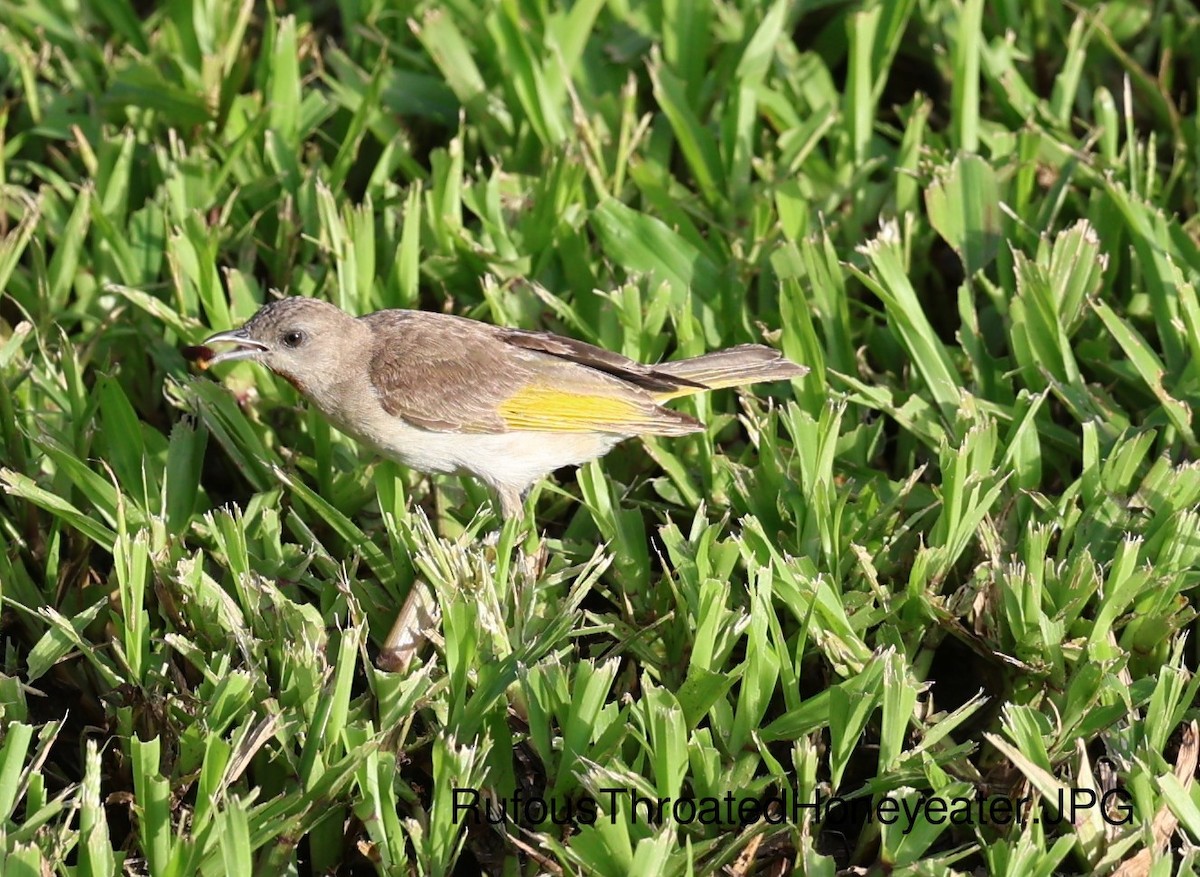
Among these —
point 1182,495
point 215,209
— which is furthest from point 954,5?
point 215,209

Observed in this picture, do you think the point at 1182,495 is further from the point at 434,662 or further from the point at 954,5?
the point at 954,5

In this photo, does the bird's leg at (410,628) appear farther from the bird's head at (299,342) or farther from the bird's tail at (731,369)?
the bird's tail at (731,369)

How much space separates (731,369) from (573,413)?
0.50 meters

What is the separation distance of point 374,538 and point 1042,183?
9.46 ft

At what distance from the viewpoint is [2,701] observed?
3.66 metres

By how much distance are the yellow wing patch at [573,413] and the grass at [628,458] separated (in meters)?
0.23

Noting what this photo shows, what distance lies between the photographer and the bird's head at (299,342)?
443 centimetres

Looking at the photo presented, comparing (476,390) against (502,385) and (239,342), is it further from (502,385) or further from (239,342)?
(239,342)

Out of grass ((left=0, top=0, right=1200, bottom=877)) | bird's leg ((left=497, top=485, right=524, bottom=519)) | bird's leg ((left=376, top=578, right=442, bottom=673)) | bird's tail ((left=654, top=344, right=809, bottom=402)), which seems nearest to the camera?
grass ((left=0, top=0, right=1200, bottom=877))

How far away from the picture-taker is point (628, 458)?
4.77 m

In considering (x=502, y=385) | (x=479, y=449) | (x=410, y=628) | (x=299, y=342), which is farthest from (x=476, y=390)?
A: (x=410, y=628)

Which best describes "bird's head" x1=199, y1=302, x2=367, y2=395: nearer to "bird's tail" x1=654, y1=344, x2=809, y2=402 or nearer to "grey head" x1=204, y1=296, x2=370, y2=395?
"grey head" x1=204, y1=296, x2=370, y2=395

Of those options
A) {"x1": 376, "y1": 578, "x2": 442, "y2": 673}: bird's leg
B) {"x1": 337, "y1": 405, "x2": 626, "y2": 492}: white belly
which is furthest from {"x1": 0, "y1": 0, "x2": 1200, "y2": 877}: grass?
{"x1": 337, "y1": 405, "x2": 626, "y2": 492}: white belly

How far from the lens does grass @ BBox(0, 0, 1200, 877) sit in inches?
135
